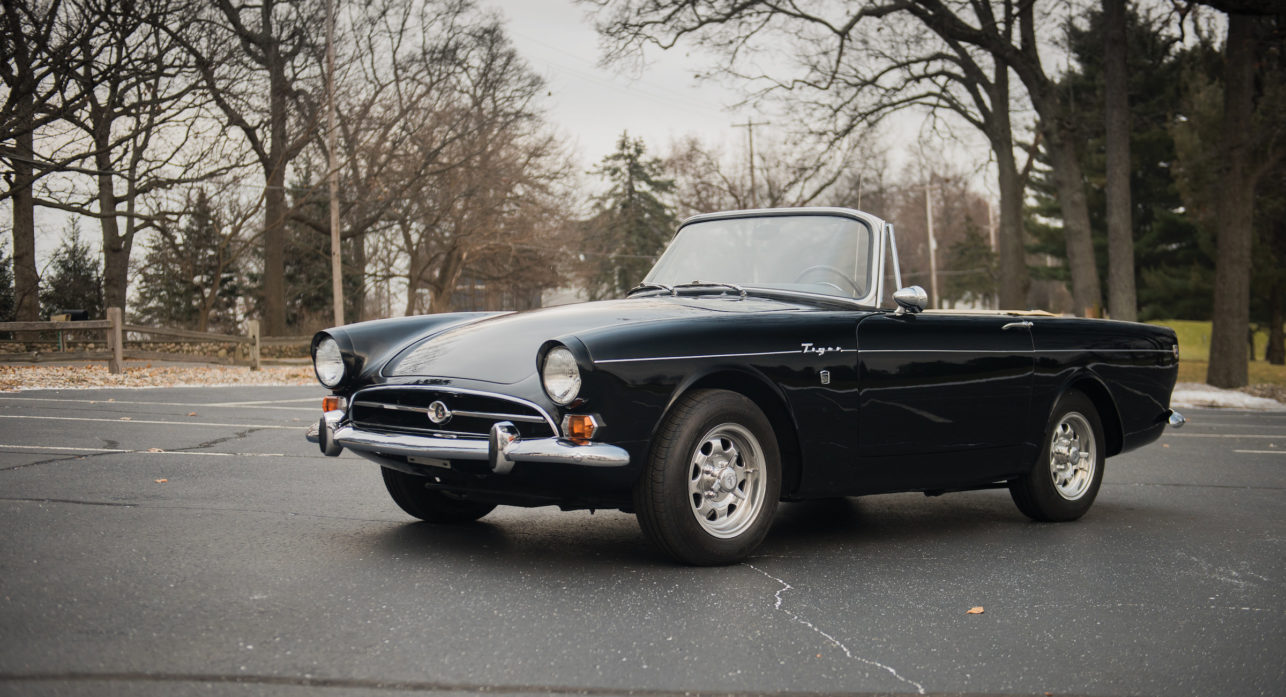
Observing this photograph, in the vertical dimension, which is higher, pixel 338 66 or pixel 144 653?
pixel 338 66

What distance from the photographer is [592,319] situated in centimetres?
507

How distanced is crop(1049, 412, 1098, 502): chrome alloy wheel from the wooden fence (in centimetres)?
1821

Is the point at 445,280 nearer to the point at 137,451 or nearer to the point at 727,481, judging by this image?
the point at 137,451

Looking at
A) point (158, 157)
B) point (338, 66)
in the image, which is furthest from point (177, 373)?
point (338, 66)

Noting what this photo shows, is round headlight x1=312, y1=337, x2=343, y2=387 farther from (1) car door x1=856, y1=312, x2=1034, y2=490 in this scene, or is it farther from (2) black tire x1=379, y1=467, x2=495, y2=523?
(1) car door x1=856, y1=312, x2=1034, y2=490

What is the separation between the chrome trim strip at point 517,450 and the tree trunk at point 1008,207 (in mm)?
22981

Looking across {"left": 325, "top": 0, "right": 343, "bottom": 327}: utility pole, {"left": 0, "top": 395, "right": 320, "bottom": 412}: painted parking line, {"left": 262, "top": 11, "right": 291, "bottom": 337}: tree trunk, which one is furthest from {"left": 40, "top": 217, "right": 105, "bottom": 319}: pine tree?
{"left": 0, "top": 395, "right": 320, "bottom": 412}: painted parking line

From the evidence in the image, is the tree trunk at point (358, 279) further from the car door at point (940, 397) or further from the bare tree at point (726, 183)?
the car door at point (940, 397)

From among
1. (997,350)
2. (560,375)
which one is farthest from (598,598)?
(997,350)

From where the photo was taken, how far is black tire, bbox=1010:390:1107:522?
20.3 ft

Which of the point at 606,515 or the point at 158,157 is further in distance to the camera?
the point at 158,157

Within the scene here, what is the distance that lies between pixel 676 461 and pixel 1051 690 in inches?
64.8

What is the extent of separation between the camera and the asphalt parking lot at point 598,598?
11.0 feet

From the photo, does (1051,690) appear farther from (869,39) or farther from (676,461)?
(869,39)
